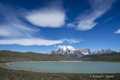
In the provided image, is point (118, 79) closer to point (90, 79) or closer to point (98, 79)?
point (98, 79)

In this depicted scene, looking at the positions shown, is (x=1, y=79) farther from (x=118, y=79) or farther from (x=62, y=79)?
(x=118, y=79)

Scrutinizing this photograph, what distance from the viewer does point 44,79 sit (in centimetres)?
1973

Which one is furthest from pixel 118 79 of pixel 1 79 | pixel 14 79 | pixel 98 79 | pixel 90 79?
pixel 1 79

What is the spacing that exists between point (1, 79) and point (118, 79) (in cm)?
2200

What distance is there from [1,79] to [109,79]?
20312 millimetres

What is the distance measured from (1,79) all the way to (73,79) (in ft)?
44.1

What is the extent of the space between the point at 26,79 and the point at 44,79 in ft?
10.8

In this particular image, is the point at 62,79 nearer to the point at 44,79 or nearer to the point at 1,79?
the point at 44,79

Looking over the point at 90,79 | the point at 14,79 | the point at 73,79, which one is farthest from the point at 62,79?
the point at 14,79

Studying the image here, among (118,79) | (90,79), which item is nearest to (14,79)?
(90,79)

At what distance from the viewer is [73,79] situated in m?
20.1

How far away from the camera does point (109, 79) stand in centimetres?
1995

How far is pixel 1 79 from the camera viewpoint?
1908 cm

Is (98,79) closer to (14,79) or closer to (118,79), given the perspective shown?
(118,79)
